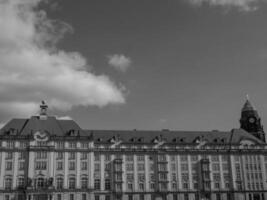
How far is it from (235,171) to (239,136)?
43.0 feet

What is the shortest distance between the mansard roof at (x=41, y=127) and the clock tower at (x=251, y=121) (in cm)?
6241

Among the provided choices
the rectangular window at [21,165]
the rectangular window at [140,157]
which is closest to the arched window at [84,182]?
the rectangular window at [21,165]

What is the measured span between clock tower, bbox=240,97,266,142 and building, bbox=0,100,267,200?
50 centimetres

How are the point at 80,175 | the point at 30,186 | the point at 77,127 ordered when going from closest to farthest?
the point at 30,186 → the point at 80,175 → the point at 77,127

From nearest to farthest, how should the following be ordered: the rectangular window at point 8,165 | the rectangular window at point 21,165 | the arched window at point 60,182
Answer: the rectangular window at point 8,165
the rectangular window at point 21,165
the arched window at point 60,182

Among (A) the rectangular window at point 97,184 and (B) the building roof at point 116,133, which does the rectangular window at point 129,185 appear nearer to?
(A) the rectangular window at point 97,184

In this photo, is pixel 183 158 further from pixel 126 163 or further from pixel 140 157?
pixel 126 163

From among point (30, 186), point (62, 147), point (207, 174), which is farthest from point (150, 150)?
point (30, 186)

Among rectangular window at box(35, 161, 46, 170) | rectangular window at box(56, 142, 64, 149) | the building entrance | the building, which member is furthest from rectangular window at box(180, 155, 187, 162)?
the building entrance

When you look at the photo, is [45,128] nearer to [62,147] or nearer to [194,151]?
[62,147]

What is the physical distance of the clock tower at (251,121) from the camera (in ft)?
456

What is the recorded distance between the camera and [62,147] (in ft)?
366

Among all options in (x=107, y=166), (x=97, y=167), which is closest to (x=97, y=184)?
(x=97, y=167)

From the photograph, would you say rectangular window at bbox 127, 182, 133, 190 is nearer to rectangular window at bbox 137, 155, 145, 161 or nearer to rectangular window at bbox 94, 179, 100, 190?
rectangular window at bbox 137, 155, 145, 161
